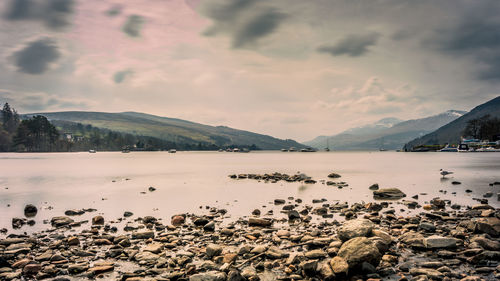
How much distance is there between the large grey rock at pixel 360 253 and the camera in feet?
40.6

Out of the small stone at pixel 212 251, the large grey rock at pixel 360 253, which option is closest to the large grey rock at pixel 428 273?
the large grey rock at pixel 360 253

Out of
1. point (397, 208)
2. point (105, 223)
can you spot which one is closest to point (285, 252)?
point (105, 223)

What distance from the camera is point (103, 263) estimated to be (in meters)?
13.7

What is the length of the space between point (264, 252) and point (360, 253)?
184 inches

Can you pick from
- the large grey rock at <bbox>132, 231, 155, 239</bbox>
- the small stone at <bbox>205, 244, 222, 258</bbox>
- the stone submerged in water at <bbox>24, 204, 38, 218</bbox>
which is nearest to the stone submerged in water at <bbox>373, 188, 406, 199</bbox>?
the small stone at <bbox>205, 244, 222, 258</bbox>

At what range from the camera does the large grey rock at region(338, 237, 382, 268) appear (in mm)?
12383

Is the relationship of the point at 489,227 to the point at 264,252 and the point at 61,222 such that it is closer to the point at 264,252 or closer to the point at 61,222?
the point at 264,252

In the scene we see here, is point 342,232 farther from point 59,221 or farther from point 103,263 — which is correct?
point 59,221

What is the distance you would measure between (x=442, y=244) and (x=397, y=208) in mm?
13738

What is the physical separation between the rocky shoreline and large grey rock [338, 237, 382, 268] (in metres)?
0.04

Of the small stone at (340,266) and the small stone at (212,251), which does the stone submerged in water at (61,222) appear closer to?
the small stone at (212,251)

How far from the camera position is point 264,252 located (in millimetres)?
14570

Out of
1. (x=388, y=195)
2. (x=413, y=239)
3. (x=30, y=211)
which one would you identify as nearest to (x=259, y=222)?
(x=413, y=239)

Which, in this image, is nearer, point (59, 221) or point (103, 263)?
point (103, 263)
